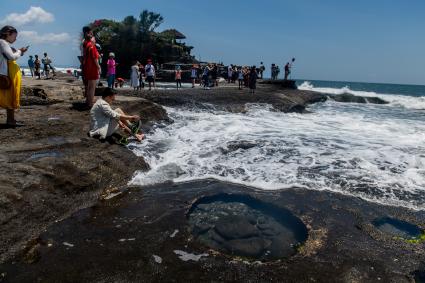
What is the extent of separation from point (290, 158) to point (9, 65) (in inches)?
226

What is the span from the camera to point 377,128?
13109 millimetres

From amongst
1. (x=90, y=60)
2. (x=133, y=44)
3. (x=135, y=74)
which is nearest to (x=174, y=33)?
(x=133, y=44)

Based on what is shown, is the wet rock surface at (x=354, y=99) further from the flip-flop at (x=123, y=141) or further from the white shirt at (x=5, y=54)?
the white shirt at (x=5, y=54)

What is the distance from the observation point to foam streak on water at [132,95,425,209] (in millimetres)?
6004

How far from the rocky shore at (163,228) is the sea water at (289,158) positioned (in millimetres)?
458

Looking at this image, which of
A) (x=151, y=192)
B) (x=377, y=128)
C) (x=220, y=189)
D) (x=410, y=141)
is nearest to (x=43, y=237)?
(x=151, y=192)

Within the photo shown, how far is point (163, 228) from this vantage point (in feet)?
13.8

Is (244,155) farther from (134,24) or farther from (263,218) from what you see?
(134,24)

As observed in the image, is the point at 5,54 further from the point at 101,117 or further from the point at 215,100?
the point at 215,100

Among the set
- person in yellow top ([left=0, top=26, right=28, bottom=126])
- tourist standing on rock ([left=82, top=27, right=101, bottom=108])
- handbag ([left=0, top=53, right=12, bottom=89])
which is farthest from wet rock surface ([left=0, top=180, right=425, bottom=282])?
tourist standing on rock ([left=82, top=27, right=101, bottom=108])

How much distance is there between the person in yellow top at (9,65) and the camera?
563cm

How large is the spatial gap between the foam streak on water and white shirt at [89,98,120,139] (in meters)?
0.87

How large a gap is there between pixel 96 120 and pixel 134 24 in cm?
3536

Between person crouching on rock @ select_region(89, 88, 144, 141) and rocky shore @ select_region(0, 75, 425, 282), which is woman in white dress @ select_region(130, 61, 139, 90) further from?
rocky shore @ select_region(0, 75, 425, 282)
